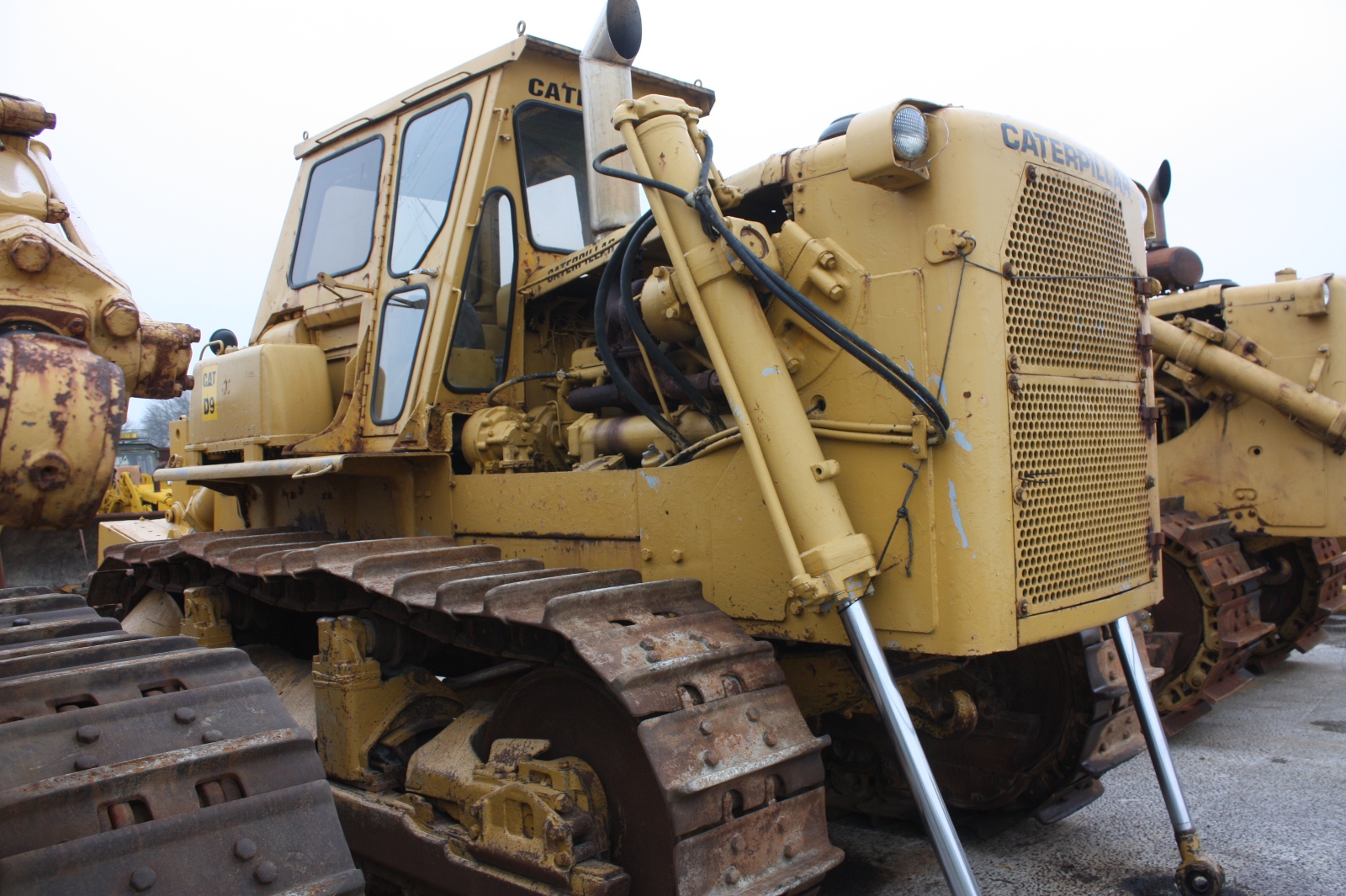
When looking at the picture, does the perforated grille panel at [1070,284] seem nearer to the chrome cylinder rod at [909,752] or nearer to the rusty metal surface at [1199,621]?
the chrome cylinder rod at [909,752]

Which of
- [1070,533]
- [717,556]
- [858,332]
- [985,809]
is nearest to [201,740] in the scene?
[717,556]

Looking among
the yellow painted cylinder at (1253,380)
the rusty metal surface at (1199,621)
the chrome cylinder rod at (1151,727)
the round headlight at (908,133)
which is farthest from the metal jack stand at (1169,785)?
the yellow painted cylinder at (1253,380)

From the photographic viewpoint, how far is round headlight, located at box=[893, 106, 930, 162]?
104 inches

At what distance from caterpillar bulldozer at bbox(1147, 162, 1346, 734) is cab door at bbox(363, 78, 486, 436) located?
4.45 metres

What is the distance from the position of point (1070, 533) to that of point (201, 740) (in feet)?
7.68

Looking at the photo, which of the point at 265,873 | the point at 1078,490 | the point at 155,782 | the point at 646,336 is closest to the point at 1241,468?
the point at 1078,490

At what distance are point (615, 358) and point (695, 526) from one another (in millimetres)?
748

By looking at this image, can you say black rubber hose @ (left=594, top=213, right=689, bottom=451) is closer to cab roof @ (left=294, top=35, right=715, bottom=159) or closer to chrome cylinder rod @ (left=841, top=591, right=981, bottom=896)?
chrome cylinder rod @ (left=841, top=591, right=981, bottom=896)

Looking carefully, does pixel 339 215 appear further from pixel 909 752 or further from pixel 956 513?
pixel 909 752

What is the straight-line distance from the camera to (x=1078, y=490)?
3.02 metres

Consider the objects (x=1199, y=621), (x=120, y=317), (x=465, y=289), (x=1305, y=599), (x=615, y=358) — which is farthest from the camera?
(x=1305, y=599)

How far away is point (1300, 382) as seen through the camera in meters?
6.59

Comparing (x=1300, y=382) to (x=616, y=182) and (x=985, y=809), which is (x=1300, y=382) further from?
(x=616, y=182)

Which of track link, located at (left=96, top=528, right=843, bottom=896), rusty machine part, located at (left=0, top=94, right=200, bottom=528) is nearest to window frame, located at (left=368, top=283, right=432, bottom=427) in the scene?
track link, located at (left=96, top=528, right=843, bottom=896)
